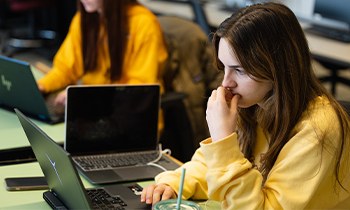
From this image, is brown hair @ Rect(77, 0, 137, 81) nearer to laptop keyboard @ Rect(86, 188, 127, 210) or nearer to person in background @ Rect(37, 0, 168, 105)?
person in background @ Rect(37, 0, 168, 105)

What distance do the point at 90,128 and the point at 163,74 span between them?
2.89 ft

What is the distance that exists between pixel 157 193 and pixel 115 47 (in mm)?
1049

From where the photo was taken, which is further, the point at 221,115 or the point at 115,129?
the point at 115,129

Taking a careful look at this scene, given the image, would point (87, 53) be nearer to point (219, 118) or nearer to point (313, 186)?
point (219, 118)

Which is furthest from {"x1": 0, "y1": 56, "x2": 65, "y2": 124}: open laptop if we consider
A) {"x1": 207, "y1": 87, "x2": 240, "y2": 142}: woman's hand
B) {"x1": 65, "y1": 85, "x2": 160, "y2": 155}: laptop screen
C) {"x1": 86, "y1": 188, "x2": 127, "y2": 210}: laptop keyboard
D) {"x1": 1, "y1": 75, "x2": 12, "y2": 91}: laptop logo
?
{"x1": 207, "y1": 87, "x2": 240, "y2": 142}: woman's hand

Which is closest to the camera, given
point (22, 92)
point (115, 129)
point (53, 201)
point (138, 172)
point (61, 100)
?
point (53, 201)

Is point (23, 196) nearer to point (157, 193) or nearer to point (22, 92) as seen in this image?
point (157, 193)

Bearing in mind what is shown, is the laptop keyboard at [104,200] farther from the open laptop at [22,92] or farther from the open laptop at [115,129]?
the open laptop at [22,92]

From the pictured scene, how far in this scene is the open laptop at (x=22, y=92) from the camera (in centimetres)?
135

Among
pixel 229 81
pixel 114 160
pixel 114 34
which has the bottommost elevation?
pixel 114 160

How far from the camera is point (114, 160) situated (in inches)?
47.2

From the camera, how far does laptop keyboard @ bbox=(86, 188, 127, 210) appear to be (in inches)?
36.0

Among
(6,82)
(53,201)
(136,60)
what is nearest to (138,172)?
(53,201)

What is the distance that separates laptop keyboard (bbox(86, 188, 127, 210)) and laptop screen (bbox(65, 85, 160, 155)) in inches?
10.0
